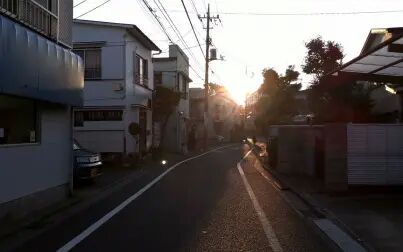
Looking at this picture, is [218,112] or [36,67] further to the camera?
[218,112]

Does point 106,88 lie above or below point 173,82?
below

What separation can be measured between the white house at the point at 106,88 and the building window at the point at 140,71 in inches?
55.4

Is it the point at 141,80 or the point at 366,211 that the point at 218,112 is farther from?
the point at 366,211

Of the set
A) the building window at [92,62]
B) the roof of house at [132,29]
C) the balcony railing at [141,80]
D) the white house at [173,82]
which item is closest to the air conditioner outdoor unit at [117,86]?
the building window at [92,62]

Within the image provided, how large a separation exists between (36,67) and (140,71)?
855 inches

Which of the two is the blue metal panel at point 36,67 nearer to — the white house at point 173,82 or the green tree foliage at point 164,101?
the green tree foliage at point 164,101

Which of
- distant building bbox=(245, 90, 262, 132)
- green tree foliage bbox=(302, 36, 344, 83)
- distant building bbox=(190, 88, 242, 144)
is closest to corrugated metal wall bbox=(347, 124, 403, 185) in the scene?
green tree foliage bbox=(302, 36, 344, 83)

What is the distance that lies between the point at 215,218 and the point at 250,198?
12.1 ft

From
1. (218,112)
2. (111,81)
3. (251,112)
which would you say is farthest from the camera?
(251,112)

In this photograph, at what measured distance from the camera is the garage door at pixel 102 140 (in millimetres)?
28906

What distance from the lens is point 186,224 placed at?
426 inches

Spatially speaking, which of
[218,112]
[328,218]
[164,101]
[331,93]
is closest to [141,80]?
[164,101]

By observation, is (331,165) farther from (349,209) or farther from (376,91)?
(376,91)

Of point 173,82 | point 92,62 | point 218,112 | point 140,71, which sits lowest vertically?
point 218,112
